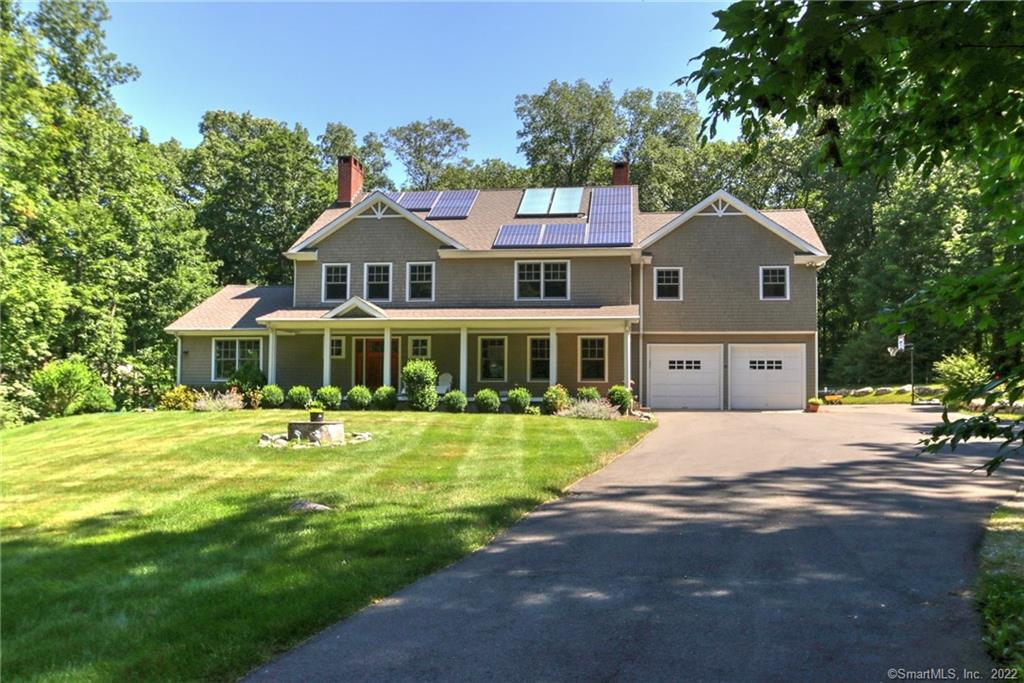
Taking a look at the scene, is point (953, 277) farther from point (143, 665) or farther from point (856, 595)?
point (143, 665)

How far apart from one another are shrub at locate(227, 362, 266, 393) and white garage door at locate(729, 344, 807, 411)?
16230 mm

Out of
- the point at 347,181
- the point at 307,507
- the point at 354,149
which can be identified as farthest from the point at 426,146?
the point at 307,507

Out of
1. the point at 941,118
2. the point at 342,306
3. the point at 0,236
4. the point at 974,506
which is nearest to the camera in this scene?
the point at 941,118

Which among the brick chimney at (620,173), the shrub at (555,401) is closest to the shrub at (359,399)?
the shrub at (555,401)

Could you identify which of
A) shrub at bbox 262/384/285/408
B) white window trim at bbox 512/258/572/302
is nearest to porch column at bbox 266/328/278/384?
shrub at bbox 262/384/285/408

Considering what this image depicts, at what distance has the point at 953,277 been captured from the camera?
12.8ft

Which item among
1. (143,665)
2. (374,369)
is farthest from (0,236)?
(143,665)

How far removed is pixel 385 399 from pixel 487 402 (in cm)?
319

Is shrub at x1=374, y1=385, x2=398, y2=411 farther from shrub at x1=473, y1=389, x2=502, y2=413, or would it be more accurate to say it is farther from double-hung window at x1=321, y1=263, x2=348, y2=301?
double-hung window at x1=321, y1=263, x2=348, y2=301

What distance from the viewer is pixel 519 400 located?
20.4 m

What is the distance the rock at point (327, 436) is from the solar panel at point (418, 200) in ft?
48.6

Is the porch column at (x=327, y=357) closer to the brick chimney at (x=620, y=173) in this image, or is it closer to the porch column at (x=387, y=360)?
the porch column at (x=387, y=360)

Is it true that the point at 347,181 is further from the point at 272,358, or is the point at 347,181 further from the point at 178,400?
the point at 178,400

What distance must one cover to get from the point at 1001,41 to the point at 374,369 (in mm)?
21876
